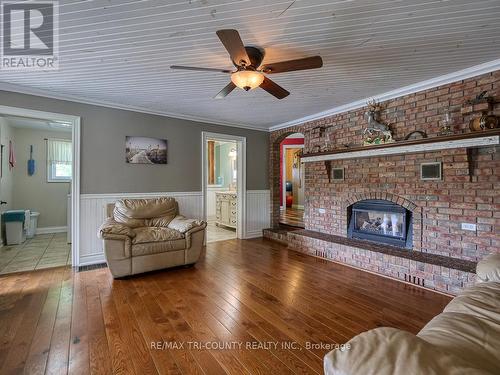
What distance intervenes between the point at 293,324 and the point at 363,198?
2.45 metres

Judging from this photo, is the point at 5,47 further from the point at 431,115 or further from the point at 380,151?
the point at 431,115

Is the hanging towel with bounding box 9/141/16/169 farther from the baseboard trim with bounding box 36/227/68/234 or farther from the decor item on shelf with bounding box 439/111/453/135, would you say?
the decor item on shelf with bounding box 439/111/453/135

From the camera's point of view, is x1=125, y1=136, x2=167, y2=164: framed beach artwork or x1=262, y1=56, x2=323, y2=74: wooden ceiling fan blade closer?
x1=262, y1=56, x2=323, y2=74: wooden ceiling fan blade

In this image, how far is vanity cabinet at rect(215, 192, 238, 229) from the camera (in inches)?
236

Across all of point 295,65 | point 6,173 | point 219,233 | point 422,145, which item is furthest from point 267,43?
point 6,173

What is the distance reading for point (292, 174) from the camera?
8.75 m

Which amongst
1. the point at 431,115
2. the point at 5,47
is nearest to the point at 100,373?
the point at 5,47

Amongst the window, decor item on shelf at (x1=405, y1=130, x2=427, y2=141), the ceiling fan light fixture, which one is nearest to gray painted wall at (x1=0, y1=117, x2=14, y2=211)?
the window

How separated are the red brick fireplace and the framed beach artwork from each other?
2.86 m

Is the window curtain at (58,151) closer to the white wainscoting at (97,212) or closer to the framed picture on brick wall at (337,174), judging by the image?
the white wainscoting at (97,212)

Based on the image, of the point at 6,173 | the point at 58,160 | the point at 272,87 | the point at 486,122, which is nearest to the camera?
the point at 272,87

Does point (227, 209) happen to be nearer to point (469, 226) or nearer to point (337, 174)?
point (337, 174)

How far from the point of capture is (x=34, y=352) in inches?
69.5

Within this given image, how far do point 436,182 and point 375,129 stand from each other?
41.9 inches
